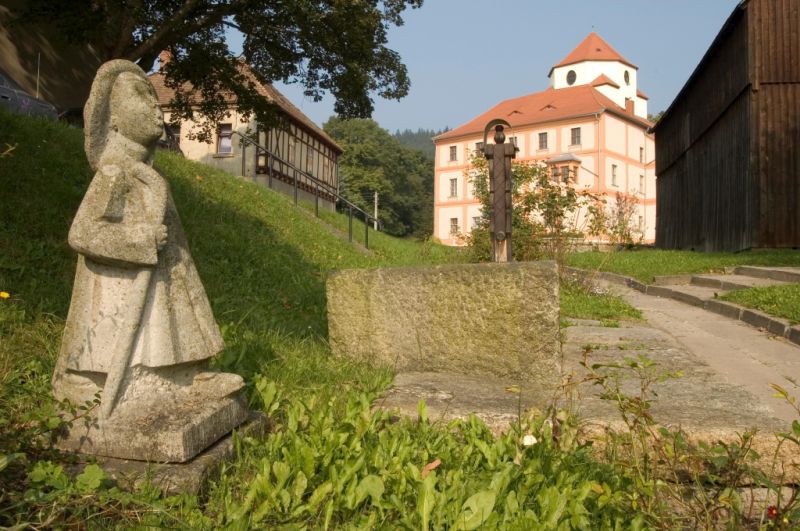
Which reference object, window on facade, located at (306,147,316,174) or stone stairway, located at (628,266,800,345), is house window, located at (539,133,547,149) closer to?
window on facade, located at (306,147,316,174)

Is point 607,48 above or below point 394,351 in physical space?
above

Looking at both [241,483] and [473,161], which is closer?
[241,483]

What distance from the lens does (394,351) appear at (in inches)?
162

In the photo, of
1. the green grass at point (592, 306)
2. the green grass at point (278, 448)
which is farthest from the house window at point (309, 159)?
the green grass at point (278, 448)

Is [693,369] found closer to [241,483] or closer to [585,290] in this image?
[241,483]

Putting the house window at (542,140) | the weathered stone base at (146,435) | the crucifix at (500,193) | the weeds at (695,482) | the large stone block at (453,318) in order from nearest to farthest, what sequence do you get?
the weeds at (695,482) → the weathered stone base at (146,435) → the large stone block at (453,318) → the crucifix at (500,193) → the house window at (542,140)

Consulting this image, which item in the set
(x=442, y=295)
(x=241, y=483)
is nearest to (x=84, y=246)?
(x=241, y=483)

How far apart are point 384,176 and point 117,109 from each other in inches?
2472

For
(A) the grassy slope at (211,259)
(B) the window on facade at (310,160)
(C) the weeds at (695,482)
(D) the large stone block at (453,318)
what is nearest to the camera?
(C) the weeds at (695,482)

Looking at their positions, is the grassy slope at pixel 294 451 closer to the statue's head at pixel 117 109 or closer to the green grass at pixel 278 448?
the green grass at pixel 278 448

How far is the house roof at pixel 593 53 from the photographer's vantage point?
52034 millimetres

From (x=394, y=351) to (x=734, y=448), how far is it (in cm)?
221

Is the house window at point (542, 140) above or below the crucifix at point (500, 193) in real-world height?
above

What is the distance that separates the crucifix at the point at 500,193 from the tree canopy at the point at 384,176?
45.7m
